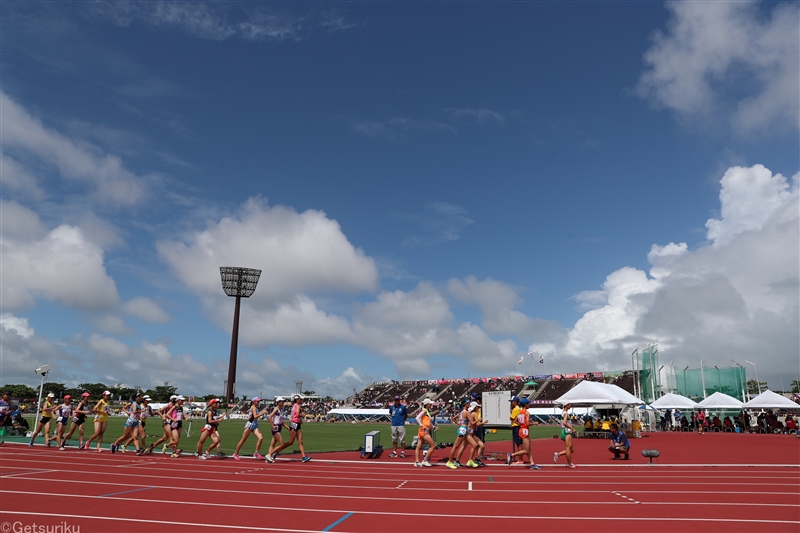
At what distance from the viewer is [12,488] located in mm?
8992

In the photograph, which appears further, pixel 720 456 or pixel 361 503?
pixel 720 456

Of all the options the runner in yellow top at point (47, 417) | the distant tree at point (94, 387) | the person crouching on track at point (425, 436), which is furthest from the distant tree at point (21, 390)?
the person crouching on track at point (425, 436)

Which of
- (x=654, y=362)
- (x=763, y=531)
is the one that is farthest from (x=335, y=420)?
(x=763, y=531)

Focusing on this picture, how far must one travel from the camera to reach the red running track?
7004 millimetres

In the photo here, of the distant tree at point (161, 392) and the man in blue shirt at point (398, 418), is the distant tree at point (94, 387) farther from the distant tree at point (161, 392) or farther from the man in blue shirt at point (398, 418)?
the man in blue shirt at point (398, 418)

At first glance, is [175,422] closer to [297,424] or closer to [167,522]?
[297,424]

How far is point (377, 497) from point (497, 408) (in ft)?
29.2

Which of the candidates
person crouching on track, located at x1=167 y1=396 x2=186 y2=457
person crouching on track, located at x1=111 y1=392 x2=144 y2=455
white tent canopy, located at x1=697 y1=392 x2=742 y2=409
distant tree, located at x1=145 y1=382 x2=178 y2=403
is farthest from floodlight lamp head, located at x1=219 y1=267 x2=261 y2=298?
person crouching on track, located at x1=167 y1=396 x2=186 y2=457

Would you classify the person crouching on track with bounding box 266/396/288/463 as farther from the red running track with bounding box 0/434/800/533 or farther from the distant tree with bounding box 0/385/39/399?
the distant tree with bounding box 0/385/39/399

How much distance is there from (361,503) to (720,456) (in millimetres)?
14612

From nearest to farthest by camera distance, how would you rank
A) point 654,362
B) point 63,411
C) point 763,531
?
point 763,531 < point 63,411 < point 654,362

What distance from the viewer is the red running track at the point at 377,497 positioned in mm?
7004

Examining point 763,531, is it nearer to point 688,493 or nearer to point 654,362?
point 688,493

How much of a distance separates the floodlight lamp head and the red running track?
71954 millimetres
